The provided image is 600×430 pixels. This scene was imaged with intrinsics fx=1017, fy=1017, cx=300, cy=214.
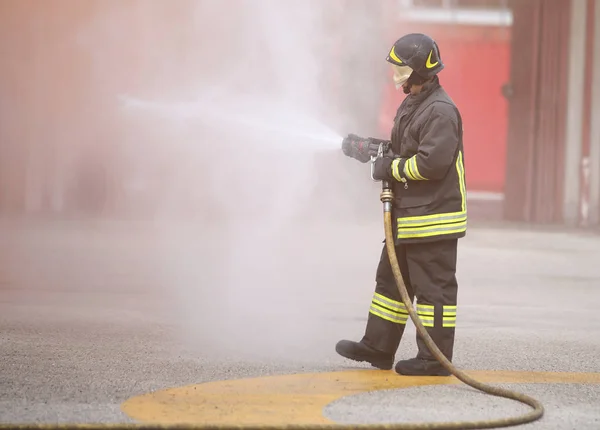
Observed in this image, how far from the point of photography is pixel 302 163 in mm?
13438

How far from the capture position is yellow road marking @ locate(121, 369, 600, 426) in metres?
3.37

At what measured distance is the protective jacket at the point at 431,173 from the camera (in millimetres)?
4117

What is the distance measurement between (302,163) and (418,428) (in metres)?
10.4

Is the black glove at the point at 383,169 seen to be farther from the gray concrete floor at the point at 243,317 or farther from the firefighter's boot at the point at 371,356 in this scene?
the gray concrete floor at the point at 243,317

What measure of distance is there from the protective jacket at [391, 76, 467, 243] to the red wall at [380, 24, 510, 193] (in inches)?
611

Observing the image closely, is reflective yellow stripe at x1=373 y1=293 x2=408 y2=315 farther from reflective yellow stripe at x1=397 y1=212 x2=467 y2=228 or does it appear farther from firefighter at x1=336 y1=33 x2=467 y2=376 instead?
reflective yellow stripe at x1=397 y1=212 x2=467 y2=228

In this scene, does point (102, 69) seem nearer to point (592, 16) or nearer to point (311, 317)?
point (311, 317)

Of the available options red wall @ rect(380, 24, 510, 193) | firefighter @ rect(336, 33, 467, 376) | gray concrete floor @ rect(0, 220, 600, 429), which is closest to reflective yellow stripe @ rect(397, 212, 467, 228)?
firefighter @ rect(336, 33, 467, 376)

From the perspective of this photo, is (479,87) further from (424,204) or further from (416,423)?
(416,423)

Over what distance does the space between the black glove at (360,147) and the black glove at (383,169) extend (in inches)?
2.9

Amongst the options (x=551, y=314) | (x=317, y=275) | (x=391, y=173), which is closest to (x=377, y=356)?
(x=391, y=173)

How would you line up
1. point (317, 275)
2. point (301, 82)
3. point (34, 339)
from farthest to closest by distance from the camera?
point (301, 82), point (317, 275), point (34, 339)

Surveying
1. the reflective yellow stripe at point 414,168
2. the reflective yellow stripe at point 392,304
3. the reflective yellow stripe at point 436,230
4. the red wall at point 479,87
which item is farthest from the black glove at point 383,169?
the red wall at point 479,87

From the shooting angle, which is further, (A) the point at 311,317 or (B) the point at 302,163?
(B) the point at 302,163
